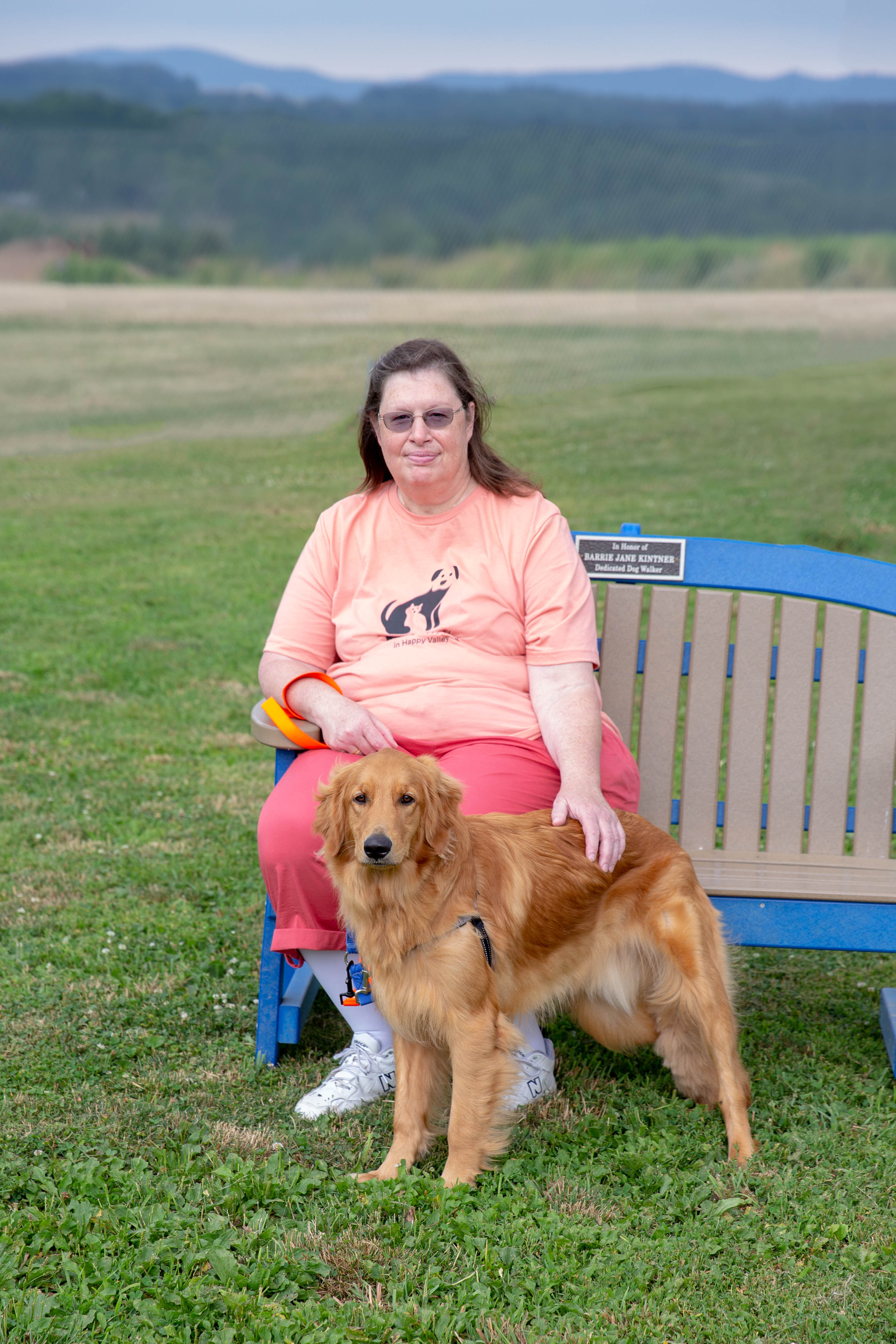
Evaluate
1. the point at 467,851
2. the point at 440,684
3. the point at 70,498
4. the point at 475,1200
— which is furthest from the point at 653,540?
the point at 70,498

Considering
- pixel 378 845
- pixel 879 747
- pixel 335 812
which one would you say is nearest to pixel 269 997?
pixel 335 812

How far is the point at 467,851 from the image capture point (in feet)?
9.11

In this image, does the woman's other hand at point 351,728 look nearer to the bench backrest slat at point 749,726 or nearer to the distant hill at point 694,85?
the bench backrest slat at point 749,726

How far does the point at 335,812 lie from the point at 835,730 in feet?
5.35

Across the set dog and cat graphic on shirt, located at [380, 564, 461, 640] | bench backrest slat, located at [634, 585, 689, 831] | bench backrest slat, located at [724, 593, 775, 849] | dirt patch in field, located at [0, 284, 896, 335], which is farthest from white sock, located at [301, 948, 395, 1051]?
dirt patch in field, located at [0, 284, 896, 335]

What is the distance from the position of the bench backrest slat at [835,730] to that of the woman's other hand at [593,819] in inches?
33.1

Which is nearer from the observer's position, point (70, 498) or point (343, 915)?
point (343, 915)

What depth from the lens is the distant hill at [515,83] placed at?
750 inches

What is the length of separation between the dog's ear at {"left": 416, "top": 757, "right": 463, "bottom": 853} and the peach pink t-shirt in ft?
1.47

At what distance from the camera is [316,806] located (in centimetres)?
295

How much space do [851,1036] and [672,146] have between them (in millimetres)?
19035

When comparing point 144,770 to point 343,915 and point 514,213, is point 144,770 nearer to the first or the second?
point 343,915

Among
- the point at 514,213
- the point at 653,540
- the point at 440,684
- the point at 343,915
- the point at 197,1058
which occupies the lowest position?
the point at 197,1058

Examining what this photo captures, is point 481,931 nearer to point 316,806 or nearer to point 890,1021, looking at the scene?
point 316,806
